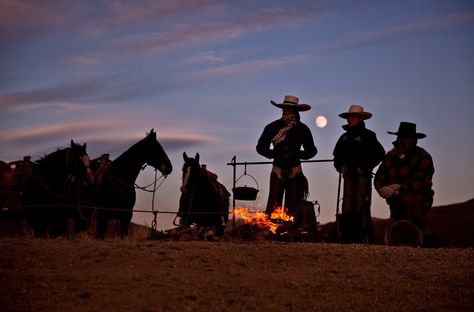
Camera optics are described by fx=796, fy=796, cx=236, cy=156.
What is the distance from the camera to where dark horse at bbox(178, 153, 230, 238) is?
16500mm

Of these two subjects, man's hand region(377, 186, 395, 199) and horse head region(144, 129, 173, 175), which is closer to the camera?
man's hand region(377, 186, 395, 199)

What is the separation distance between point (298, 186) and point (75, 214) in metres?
4.42

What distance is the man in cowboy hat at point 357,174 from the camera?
14.5m

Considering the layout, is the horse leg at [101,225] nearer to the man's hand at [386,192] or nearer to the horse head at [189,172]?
the horse head at [189,172]

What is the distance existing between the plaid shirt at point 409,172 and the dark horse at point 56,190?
564 cm

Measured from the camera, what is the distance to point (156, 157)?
16281 mm

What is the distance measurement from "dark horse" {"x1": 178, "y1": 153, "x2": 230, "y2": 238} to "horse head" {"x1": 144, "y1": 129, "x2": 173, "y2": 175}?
43 cm

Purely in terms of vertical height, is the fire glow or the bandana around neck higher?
the bandana around neck

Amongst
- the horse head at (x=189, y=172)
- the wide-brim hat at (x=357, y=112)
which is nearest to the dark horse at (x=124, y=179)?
the horse head at (x=189, y=172)

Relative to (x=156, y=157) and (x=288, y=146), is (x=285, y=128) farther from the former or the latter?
(x=156, y=157)

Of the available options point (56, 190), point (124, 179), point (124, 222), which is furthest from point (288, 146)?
point (56, 190)

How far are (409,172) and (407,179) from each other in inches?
5.1

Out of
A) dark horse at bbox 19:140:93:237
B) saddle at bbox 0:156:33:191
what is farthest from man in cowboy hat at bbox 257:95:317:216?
saddle at bbox 0:156:33:191

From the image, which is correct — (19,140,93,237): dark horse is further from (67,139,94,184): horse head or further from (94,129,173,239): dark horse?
(94,129,173,239): dark horse
